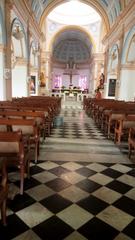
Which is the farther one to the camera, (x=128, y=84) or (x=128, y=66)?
(x=128, y=84)

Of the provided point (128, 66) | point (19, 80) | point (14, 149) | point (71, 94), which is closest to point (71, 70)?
point (71, 94)

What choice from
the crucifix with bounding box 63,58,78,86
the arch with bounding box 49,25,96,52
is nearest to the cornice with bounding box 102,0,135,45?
the arch with bounding box 49,25,96,52

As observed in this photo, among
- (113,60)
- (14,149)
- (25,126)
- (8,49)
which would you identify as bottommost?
(14,149)

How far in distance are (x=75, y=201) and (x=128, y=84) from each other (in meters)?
11.6

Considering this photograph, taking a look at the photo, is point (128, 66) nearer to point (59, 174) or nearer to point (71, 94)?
point (59, 174)

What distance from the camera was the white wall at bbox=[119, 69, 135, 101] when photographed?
1303cm

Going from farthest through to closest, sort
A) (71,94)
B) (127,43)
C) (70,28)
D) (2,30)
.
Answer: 1. (70,28)
2. (71,94)
3. (127,43)
4. (2,30)

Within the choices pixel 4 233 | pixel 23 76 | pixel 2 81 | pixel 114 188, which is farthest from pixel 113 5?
pixel 4 233

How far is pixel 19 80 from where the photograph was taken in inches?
528

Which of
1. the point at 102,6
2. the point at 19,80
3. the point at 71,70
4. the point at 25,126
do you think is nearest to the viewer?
the point at 25,126

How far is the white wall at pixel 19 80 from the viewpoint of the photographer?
13.3 metres

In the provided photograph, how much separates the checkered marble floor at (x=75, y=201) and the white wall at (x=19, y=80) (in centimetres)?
984

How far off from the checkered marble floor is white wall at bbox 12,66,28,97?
984cm

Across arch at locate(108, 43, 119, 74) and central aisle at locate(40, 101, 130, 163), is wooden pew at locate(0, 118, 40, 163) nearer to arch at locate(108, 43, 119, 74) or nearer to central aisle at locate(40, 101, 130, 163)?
central aisle at locate(40, 101, 130, 163)
